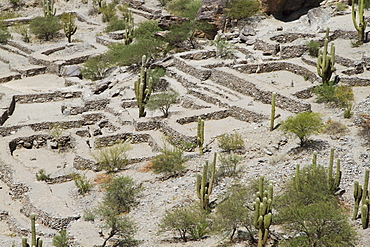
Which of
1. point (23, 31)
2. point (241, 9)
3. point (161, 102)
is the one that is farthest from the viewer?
point (23, 31)

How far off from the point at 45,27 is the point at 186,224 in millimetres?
33088

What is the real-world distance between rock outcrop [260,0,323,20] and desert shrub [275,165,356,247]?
81.0ft

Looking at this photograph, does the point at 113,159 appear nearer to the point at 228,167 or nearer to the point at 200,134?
the point at 200,134

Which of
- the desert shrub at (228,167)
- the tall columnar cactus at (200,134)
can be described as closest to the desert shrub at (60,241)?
the desert shrub at (228,167)

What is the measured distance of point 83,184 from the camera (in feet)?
86.8

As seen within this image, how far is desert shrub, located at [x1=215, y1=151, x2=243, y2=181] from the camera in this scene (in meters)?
25.0

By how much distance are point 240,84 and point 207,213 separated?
13400mm

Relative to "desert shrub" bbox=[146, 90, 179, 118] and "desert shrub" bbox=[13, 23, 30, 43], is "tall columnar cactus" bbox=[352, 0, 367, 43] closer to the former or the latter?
"desert shrub" bbox=[146, 90, 179, 118]

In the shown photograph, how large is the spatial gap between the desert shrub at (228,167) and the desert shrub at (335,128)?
4083 millimetres

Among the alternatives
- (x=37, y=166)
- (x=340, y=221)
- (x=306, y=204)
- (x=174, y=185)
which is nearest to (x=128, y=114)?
(x=37, y=166)

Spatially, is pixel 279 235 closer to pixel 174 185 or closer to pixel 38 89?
pixel 174 185

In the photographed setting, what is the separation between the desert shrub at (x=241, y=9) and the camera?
1694 inches

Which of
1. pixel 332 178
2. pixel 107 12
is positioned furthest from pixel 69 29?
pixel 332 178

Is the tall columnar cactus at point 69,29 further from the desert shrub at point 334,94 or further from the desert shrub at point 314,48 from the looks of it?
the desert shrub at point 334,94
